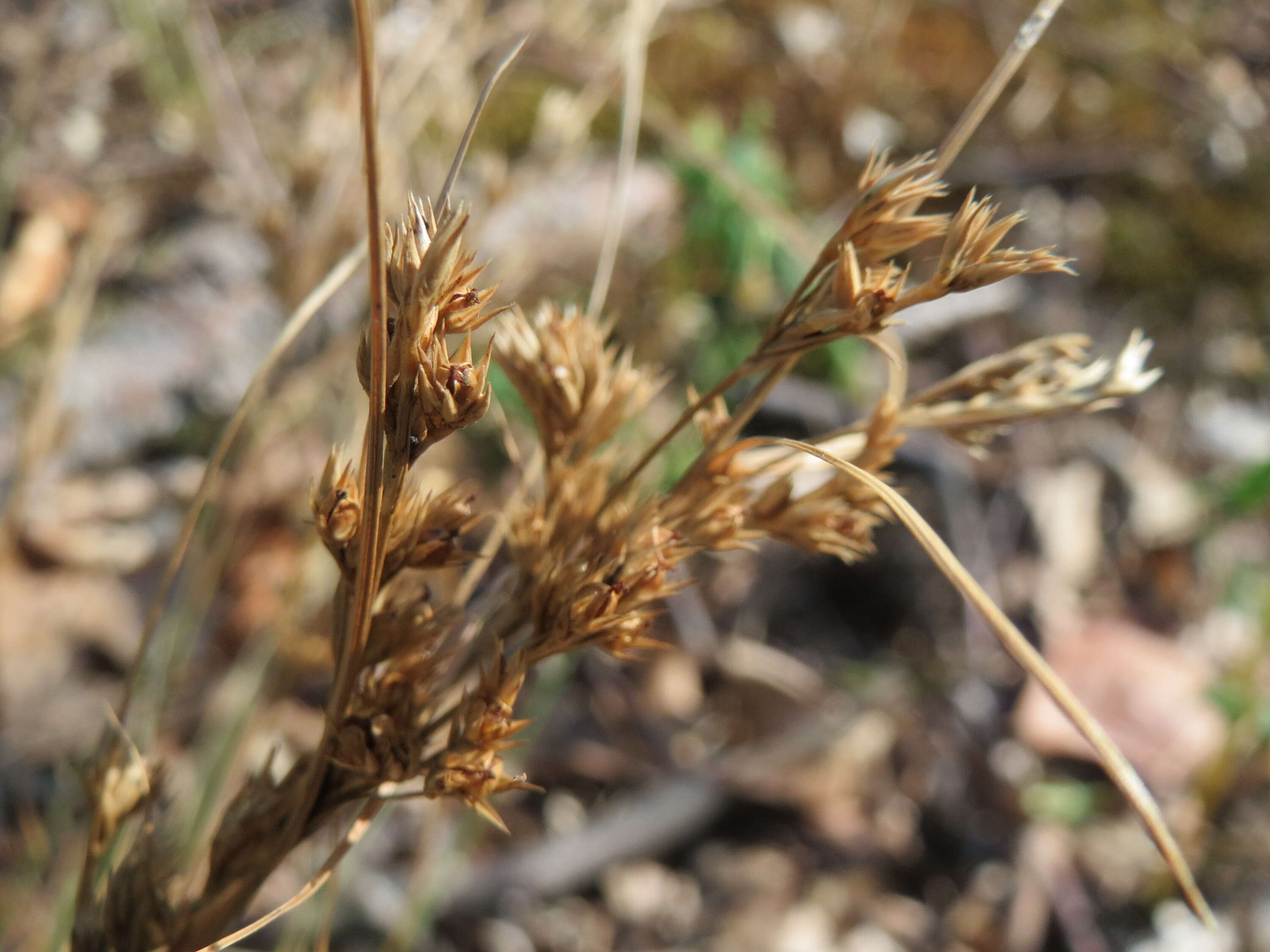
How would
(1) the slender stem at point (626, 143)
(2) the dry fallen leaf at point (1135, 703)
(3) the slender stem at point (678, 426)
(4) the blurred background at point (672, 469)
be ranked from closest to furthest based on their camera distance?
(3) the slender stem at point (678, 426) < (1) the slender stem at point (626, 143) < (4) the blurred background at point (672, 469) < (2) the dry fallen leaf at point (1135, 703)

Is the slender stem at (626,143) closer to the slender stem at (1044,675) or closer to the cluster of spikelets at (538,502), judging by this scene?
the cluster of spikelets at (538,502)

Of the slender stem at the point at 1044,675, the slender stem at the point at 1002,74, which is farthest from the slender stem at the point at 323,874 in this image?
the slender stem at the point at 1002,74

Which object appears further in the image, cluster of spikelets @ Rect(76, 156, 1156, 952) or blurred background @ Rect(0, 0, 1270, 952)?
blurred background @ Rect(0, 0, 1270, 952)

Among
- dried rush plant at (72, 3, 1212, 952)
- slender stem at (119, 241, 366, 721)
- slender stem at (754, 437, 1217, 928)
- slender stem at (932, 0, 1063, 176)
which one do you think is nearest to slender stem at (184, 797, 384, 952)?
dried rush plant at (72, 3, 1212, 952)

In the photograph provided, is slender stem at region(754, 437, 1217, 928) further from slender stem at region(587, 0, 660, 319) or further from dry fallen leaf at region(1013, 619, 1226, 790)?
dry fallen leaf at region(1013, 619, 1226, 790)

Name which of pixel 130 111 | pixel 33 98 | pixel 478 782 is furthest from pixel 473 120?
pixel 130 111

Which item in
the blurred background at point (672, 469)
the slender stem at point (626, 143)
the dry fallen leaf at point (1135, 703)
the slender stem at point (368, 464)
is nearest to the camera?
the slender stem at point (368, 464)

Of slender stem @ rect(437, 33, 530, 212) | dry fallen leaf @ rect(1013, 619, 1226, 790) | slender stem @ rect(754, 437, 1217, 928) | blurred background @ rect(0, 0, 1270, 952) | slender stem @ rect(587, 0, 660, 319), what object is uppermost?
slender stem @ rect(437, 33, 530, 212)
